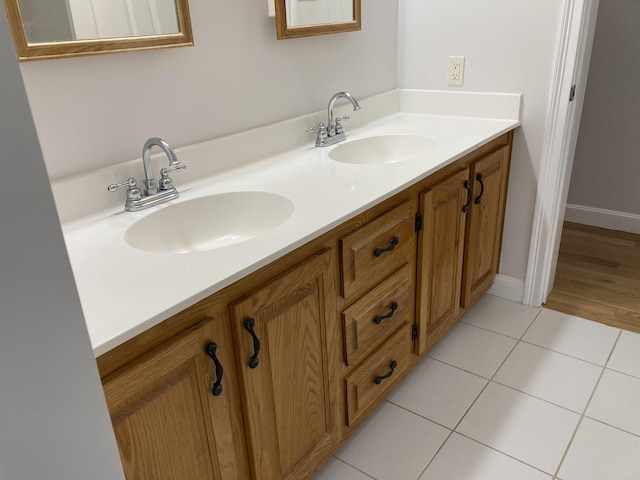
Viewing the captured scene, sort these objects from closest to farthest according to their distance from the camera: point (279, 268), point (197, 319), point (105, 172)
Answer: point (197, 319), point (279, 268), point (105, 172)

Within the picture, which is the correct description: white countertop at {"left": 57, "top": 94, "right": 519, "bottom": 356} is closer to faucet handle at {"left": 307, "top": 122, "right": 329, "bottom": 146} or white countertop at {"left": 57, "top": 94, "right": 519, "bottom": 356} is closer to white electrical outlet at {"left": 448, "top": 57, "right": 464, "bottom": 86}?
faucet handle at {"left": 307, "top": 122, "right": 329, "bottom": 146}

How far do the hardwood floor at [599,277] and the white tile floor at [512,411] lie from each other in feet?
0.38

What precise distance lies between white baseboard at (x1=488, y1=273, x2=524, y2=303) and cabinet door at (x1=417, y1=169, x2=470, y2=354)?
46 centimetres

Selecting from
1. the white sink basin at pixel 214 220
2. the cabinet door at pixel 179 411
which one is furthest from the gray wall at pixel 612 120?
the cabinet door at pixel 179 411

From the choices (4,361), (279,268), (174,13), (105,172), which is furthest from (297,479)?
(174,13)

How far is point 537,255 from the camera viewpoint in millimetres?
2250

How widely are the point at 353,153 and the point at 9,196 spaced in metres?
1.53

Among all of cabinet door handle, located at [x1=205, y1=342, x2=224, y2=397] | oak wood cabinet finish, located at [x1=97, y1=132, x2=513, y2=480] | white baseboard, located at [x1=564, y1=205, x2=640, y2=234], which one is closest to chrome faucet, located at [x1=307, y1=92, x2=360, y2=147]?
oak wood cabinet finish, located at [x1=97, y1=132, x2=513, y2=480]

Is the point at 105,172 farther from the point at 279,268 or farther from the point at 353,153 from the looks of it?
the point at 353,153

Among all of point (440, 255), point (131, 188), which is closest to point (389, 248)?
point (440, 255)

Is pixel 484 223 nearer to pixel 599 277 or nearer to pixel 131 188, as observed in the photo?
pixel 599 277

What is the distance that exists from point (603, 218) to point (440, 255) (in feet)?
5.90

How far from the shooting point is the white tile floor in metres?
1.54

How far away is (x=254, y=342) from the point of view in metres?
1.07
